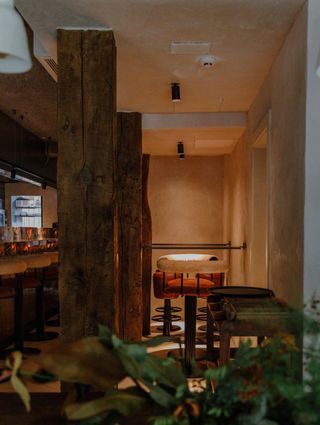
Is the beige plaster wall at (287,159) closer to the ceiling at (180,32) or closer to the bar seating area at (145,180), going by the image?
the bar seating area at (145,180)

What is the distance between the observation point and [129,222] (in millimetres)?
4746

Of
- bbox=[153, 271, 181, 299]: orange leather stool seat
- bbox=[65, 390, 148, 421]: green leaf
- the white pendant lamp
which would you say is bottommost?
bbox=[153, 271, 181, 299]: orange leather stool seat

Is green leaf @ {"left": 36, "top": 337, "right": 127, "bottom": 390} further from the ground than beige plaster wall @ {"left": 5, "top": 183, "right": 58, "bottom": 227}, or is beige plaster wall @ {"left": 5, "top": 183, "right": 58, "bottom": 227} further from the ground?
beige plaster wall @ {"left": 5, "top": 183, "right": 58, "bottom": 227}

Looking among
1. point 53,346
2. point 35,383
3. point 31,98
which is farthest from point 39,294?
point 35,383

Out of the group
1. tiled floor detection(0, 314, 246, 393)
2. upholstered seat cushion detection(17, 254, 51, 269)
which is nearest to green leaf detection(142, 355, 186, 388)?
tiled floor detection(0, 314, 246, 393)

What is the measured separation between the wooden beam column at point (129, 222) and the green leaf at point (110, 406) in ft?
12.8

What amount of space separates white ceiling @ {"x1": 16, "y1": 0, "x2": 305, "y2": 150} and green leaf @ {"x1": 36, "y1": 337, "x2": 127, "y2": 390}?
1934mm

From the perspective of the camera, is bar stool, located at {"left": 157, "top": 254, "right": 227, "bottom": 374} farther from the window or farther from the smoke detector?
the window

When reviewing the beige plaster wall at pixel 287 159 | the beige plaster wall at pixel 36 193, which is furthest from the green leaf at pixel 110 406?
the beige plaster wall at pixel 36 193

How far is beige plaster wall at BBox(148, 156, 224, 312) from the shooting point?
6973 mm

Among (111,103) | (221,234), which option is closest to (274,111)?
(111,103)

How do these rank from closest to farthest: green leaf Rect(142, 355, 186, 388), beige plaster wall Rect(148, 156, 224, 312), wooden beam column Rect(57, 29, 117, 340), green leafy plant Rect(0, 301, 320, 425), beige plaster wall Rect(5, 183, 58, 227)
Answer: green leafy plant Rect(0, 301, 320, 425)
green leaf Rect(142, 355, 186, 388)
wooden beam column Rect(57, 29, 117, 340)
beige plaster wall Rect(148, 156, 224, 312)
beige plaster wall Rect(5, 183, 58, 227)

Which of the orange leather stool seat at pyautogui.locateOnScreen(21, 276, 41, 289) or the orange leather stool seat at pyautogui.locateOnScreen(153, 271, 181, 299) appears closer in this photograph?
the orange leather stool seat at pyautogui.locateOnScreen(153, 271, 181, 299)

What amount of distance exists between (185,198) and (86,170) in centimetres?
440
